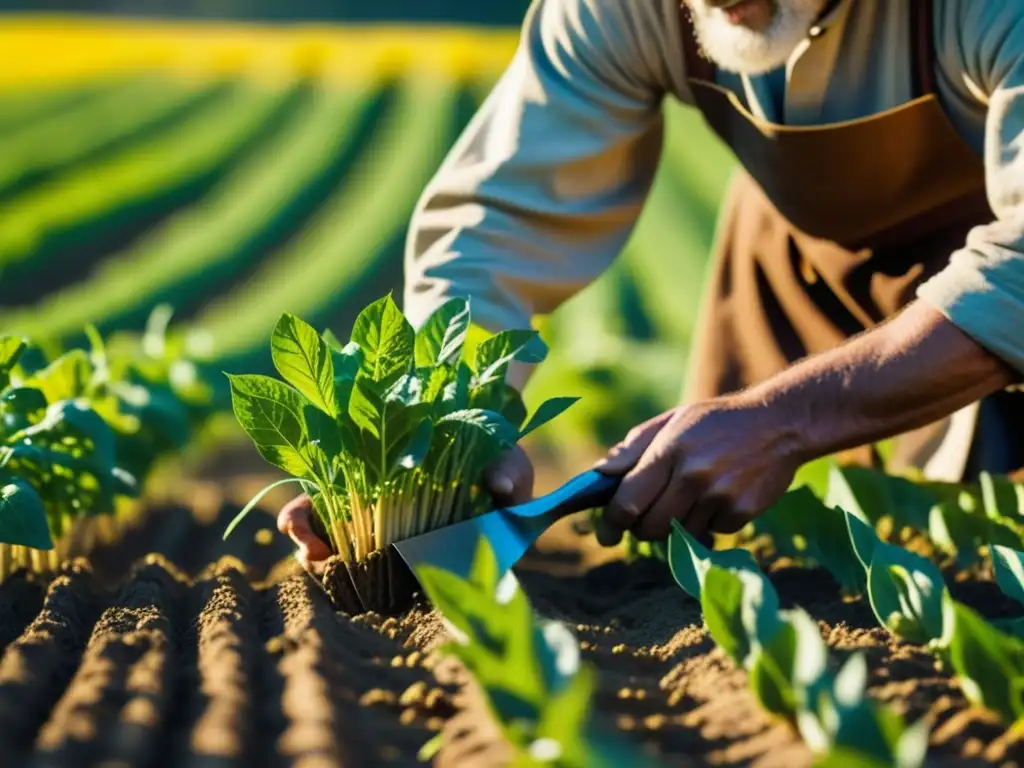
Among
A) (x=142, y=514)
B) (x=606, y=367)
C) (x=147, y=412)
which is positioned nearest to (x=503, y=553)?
(x=147, y=412)

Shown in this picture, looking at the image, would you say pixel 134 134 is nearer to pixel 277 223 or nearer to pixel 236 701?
pixel 277 223

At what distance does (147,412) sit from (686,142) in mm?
9579

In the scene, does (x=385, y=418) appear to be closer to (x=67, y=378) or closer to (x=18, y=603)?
(x=18, y=603)

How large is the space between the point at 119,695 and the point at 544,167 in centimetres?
135

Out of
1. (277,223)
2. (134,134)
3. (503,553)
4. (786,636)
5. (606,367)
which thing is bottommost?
(786,636)

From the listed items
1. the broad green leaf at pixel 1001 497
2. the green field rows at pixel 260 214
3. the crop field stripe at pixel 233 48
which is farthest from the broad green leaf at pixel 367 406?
the crop field stripe at pixel 233 48

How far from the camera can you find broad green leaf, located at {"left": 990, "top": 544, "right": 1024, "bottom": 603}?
1.68m

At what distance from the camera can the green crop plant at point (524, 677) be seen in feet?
3.46

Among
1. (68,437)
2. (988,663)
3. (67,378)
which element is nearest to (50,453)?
(68,437)

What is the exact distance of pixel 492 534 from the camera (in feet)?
6.06

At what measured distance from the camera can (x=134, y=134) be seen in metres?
11.6

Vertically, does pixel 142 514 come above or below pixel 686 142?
below

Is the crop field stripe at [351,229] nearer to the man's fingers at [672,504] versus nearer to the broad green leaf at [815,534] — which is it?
the broad green leaf at [815,534]

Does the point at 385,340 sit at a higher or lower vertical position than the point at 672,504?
higher
